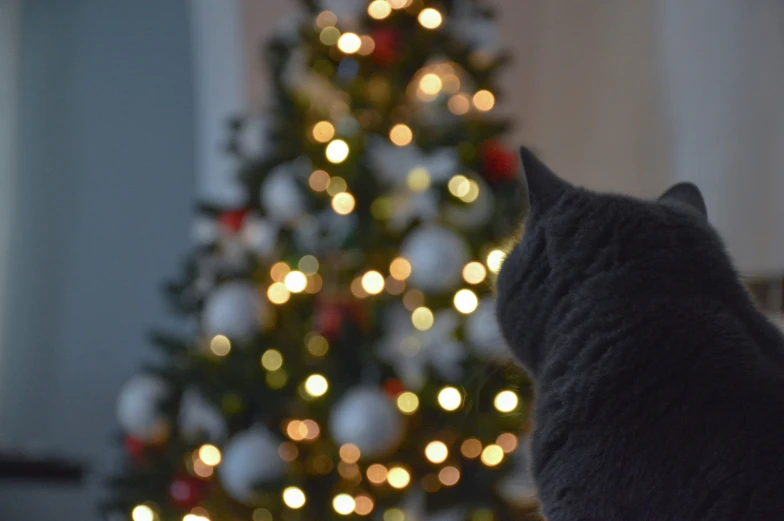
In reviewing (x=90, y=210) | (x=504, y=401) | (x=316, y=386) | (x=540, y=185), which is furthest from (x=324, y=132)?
(x=90, y=210)

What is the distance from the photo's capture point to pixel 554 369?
0.60m

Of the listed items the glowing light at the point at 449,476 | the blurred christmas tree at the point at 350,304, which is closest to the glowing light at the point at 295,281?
the blurred christmas tree at the point at 350,304

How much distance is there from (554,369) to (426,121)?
3.17 feet

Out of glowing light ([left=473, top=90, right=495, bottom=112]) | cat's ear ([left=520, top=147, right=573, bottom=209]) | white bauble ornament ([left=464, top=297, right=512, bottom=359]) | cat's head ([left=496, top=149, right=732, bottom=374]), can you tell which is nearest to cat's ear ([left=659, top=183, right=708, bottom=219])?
cat's head ([left=496, top=149, right=732, bottom=374])

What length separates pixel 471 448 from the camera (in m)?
1.33

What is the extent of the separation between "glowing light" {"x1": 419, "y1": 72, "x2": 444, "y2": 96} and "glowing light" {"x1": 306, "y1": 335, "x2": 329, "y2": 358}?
1.82ft

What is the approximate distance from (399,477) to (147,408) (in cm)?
51

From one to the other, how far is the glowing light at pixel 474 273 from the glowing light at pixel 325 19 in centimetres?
57

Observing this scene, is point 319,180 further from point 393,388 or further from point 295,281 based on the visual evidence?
point 393,388

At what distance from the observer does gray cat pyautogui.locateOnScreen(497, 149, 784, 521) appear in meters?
0.48

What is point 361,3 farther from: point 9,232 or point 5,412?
point 5,412

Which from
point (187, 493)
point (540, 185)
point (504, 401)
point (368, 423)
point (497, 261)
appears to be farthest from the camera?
point (187, 493)

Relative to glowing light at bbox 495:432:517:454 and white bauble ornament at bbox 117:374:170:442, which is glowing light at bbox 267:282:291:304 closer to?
white bauble ornament at bbox 117:374:170:442

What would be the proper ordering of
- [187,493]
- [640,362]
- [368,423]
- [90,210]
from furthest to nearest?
[90,210]
[187,493]
[368,423]
[640,362]
